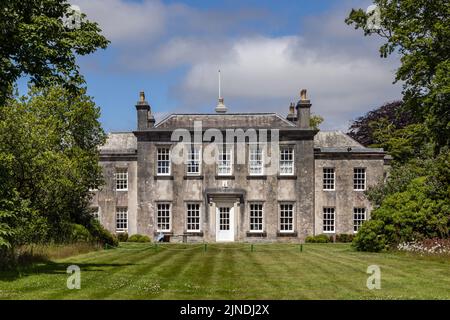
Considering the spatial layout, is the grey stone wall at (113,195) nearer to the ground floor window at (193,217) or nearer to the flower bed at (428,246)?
the ground floor window at (193,217)

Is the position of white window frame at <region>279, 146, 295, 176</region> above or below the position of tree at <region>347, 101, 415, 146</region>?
below

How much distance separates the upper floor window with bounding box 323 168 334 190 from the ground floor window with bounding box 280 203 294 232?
10.1 ft

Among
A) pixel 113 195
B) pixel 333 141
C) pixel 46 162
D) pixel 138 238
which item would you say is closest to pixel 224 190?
pixel 138 238

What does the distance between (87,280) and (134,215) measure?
1109 inches

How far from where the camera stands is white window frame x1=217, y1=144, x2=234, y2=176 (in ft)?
139

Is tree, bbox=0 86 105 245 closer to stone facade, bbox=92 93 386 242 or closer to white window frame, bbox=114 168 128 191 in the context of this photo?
stone facade, bbox=92 93 386 242

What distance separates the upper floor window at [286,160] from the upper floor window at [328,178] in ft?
8.62

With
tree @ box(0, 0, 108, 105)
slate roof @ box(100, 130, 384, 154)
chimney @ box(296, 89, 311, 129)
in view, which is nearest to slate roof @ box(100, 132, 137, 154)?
slate roof @ box(100, 130, 384, 154)

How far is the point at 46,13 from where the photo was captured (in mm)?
17453

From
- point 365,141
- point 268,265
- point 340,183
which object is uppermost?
point 365,141

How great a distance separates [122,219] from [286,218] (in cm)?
1200

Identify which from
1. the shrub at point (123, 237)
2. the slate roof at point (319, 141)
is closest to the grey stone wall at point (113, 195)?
the shrub at point (123, 237)

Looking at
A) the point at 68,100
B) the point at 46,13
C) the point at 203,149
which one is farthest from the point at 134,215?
the point at 46,13
